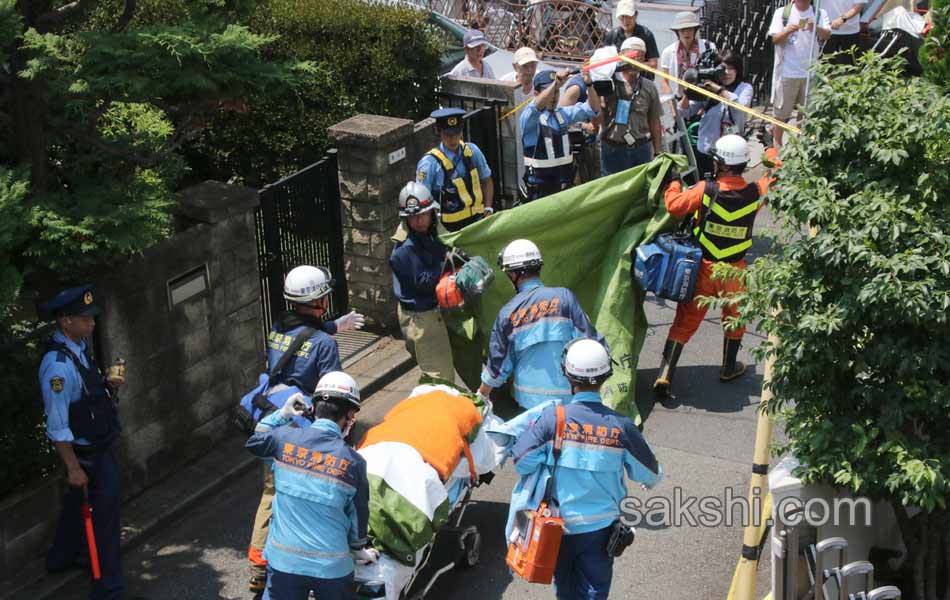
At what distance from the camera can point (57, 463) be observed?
→ 24.5ft

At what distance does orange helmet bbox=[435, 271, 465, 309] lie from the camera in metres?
8.68

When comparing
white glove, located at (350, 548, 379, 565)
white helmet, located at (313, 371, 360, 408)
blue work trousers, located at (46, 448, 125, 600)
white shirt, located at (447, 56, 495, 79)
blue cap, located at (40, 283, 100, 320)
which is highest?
blue cap, located at (40, 283, 100, 320)

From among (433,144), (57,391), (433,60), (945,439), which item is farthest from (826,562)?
(433,60)

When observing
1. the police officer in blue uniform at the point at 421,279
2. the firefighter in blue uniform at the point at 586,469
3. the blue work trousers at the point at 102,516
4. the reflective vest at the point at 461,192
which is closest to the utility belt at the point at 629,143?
the reflective vest at the point at 461,192

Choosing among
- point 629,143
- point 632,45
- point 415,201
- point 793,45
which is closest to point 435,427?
point 415,201

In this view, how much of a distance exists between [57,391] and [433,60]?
7.32 metres

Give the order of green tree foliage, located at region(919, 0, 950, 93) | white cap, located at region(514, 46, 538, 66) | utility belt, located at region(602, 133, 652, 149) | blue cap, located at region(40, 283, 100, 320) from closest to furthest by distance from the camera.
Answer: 1. green tree foliage, located at region(919, 0, 950, 93)
2. blue cap, located at region(40, 283, 100, 320)
3. utility belt, located at region(602, 133, 652, 149)
4. white cap, located at region(514, 46, 538, 66)

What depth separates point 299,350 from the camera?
7230mm

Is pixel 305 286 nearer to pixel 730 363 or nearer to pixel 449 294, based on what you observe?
pixel 449 294

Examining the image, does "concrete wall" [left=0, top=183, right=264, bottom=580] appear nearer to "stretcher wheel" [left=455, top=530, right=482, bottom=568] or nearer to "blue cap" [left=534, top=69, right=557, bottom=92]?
"stretcher wheel" [left=455, top=530, right=482, bottom=568]

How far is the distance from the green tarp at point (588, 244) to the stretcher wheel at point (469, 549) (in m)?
2.27

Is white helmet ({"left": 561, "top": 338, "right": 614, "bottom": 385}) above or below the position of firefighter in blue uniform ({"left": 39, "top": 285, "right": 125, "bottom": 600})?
above

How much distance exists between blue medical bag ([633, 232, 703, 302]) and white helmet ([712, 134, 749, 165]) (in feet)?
2.24

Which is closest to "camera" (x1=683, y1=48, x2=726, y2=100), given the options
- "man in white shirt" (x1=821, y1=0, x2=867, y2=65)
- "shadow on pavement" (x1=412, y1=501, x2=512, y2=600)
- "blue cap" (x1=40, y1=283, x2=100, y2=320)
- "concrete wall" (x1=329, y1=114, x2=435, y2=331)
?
"concrete wall" (x1=329, y1=114, x2=435, y2=331)
